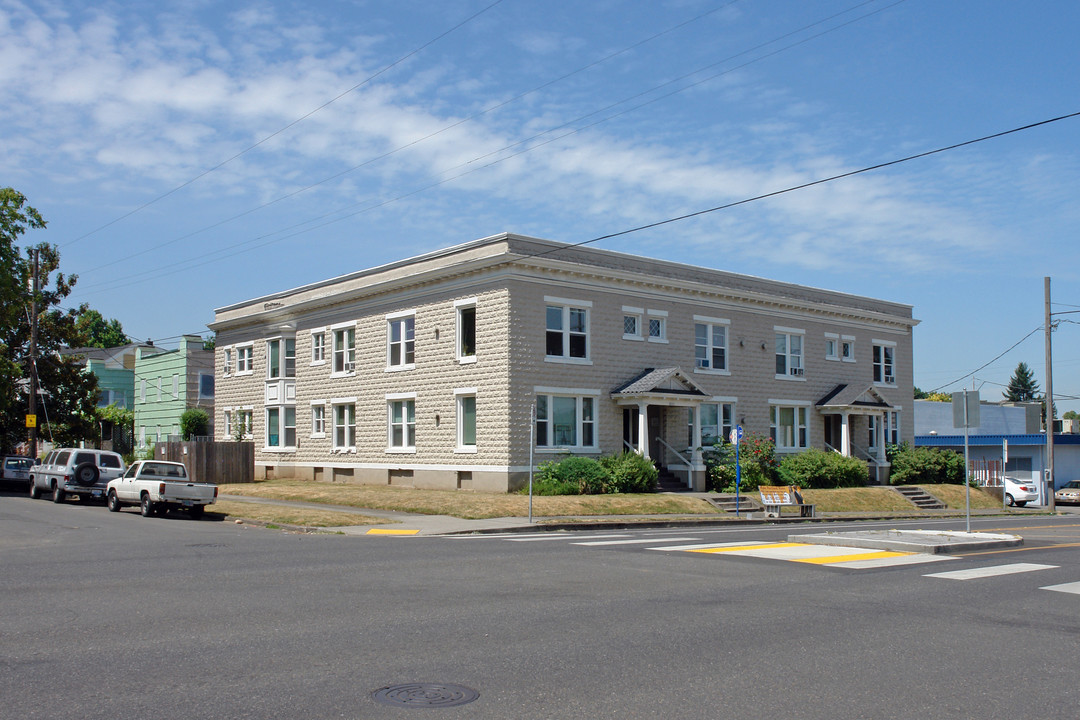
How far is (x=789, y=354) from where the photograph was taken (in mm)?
40625

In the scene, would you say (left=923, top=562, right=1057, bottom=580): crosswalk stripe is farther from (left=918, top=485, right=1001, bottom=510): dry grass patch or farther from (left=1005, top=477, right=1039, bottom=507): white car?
(left=1005, top=477, right=1039, bottom=507): white car

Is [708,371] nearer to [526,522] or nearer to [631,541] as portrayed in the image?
[526,522]

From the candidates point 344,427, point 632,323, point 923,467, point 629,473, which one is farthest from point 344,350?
point 923,467

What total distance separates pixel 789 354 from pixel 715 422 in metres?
5.73

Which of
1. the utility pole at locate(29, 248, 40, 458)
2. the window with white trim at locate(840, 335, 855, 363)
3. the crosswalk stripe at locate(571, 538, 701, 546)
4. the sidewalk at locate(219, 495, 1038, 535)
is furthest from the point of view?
the window with white trim at locate(840, 335, 855, 363)

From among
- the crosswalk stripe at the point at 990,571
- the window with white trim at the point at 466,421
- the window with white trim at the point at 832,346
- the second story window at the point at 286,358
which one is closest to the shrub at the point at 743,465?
the window with white trim at the point at 832,346

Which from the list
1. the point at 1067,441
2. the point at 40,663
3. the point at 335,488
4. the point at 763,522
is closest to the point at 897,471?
the point at 763,522

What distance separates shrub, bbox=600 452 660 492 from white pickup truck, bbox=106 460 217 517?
12.3 metres

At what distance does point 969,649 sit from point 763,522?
19.3m

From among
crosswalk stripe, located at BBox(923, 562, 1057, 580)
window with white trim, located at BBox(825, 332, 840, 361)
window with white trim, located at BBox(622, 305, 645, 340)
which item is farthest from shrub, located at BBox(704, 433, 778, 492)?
crosswalk stripe, located at BBox(923, 562, 1057, 580)

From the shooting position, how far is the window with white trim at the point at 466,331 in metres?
32.7

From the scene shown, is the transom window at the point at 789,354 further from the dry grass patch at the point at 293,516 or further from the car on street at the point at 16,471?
the car on street at the point at 16,471

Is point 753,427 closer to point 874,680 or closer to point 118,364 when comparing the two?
point 874,680

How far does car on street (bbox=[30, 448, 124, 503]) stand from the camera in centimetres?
2952
